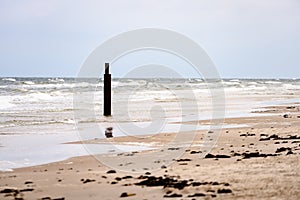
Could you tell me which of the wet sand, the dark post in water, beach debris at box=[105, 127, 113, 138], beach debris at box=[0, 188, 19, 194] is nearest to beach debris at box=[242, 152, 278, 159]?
the wet sand

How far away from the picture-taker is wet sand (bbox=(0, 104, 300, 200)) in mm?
6465

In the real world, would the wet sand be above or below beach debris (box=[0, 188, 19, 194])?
above

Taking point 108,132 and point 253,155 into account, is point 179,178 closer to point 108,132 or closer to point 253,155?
point 253,155

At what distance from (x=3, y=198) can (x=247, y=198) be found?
10.1ft

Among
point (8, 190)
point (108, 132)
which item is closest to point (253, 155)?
point (8, 190)

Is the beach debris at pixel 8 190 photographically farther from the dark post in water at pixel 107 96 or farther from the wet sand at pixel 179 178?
the dark post in water at pixel 107 96

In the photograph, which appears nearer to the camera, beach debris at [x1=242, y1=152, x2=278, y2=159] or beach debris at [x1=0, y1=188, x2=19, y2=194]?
beach debris at [x1=0, y1=188, x2=19, y2=194]

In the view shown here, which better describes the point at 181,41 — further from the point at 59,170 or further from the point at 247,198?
the point at 247,198

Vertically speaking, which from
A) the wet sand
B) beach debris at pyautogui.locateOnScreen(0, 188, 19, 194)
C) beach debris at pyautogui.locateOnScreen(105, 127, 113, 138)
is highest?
the wet sand

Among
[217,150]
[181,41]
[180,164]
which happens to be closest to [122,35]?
[181,41]

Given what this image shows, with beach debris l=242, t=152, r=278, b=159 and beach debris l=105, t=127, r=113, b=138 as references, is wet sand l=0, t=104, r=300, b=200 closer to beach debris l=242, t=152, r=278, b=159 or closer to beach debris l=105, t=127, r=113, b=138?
beach debris l=242, t=152, r=278, b=159

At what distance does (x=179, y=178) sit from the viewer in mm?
7449

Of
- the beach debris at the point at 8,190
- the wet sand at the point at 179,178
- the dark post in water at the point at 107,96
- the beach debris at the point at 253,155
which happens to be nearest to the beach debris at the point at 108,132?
the wet sand at the point at 179,178

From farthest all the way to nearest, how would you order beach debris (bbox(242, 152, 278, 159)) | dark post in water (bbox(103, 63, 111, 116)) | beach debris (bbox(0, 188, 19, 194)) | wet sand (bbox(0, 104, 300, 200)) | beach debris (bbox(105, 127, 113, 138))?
dark post in water (bbox(103, 63, 111, 116)) → beach debris (bbox(105, 127, 113, 138)) → beach debris (bbox(242, 152, 278, 159)) → beach debris (bbox(0, 188, 19, 194)) → wet sand (bbox(0, 104, 300, 200))
